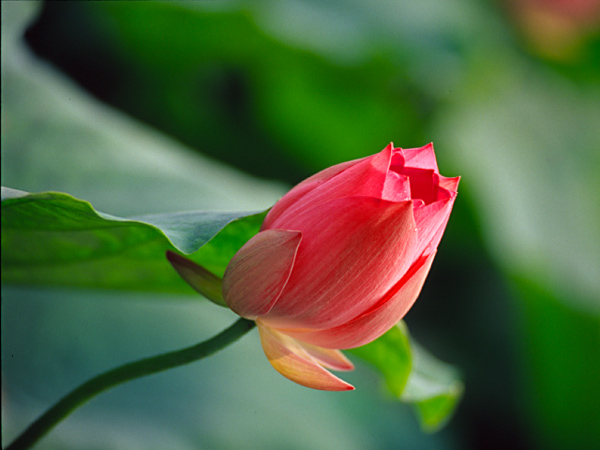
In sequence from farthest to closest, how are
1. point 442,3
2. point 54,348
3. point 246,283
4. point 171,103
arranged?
1. point 442,3
2. point 171,103
3. point 54,348
4. point 246,283

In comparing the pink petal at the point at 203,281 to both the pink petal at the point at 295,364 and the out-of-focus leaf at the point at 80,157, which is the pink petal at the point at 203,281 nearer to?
the pink petal at the point at 295,364

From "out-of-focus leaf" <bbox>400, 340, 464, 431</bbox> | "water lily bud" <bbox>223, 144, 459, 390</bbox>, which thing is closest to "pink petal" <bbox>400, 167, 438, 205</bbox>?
"water lily bud" <bbox>223, 144, 459, 390</bbox>

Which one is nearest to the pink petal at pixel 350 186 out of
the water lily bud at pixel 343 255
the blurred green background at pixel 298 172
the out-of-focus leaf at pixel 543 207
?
the water lily bud at pixel 343 255

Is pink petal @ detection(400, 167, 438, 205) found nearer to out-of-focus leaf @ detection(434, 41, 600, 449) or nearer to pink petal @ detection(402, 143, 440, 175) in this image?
pink petal @ detection(402, 143, 440, 175)

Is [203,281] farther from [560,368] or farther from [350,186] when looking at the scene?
[560,368]

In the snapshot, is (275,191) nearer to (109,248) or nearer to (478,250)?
(109,248)

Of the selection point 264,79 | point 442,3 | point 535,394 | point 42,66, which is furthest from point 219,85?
point 535,394

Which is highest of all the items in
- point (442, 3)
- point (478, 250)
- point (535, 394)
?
point (442, 3)

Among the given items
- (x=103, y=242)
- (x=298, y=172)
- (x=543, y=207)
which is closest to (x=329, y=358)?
(x=103, y=242)
